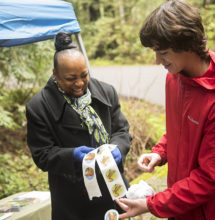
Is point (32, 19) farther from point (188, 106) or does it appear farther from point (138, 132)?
point (138, 132)

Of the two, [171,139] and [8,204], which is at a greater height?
[171,139]

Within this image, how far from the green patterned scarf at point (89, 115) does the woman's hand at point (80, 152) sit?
167mm

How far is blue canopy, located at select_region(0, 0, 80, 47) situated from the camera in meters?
2.47

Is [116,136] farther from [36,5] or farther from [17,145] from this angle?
[17,145]

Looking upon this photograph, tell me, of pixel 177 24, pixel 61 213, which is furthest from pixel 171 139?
pixel 61 213

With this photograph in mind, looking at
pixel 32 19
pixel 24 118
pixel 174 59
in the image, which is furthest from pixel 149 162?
pixel 24 118

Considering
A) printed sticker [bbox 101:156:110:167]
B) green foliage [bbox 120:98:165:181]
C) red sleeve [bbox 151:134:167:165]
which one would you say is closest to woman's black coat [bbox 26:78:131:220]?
printed sticker [bbox 101:156:110:167]

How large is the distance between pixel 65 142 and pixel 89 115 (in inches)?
10.7

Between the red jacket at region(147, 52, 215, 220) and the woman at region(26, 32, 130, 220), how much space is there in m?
0.61

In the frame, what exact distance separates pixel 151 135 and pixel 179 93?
3792 mm

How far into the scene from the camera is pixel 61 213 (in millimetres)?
2037

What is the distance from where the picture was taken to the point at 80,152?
5.82 ft

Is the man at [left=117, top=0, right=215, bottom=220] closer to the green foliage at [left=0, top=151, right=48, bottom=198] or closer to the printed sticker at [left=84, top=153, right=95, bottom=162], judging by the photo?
the printed sticker at [left=84, top=153, right=95, bottom=162]

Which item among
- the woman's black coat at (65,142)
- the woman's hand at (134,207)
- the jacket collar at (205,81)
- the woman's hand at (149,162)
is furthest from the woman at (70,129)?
the jacket collar at (205,81)
